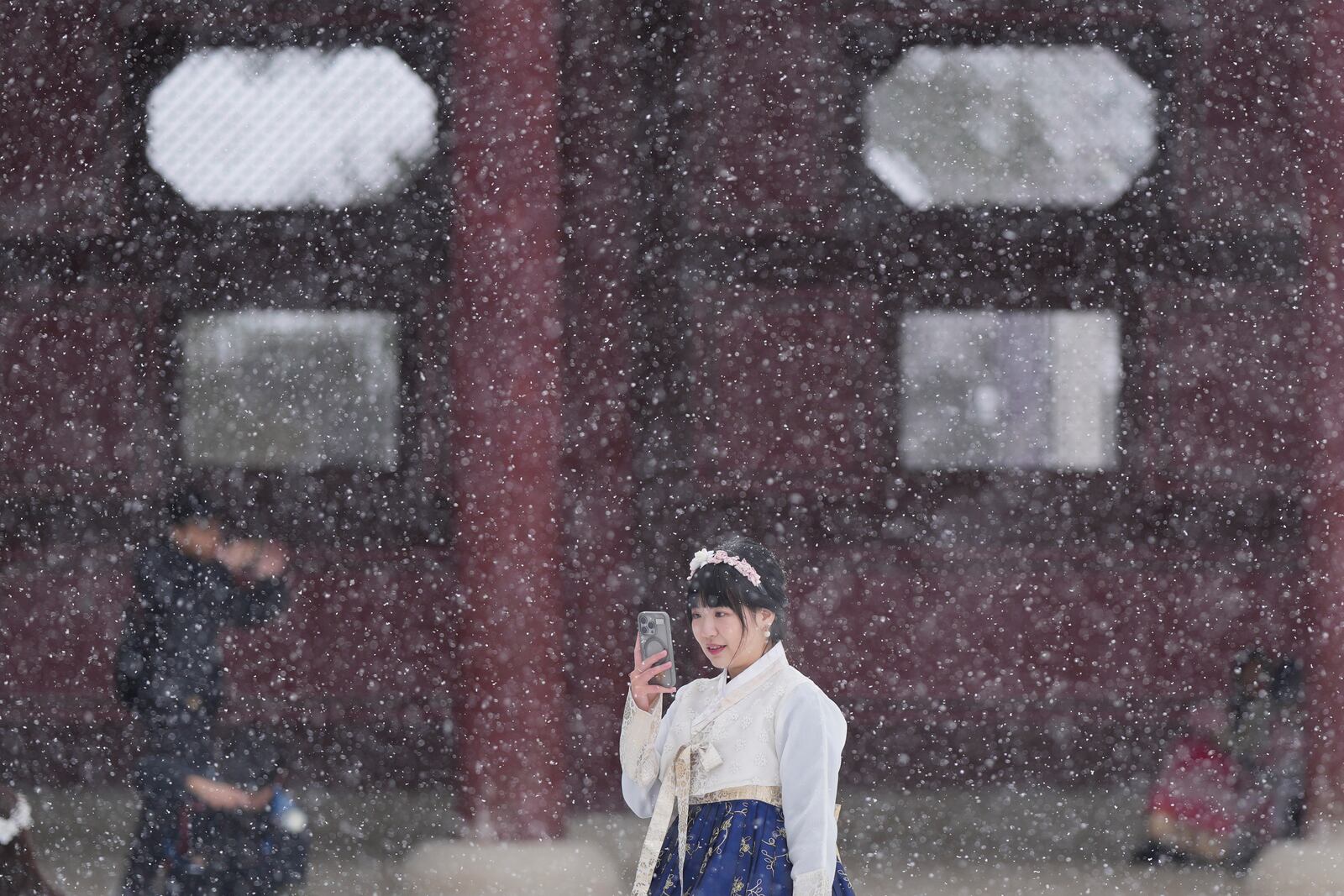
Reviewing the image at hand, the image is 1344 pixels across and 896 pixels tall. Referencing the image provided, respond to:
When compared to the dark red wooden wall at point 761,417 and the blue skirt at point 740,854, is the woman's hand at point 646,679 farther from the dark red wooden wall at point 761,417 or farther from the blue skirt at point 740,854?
the dark red wooden wall at point 761,417

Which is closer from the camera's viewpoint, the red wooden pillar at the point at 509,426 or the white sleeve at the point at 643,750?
the white sleeve at the point at 643,750

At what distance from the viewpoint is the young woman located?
2414 mm

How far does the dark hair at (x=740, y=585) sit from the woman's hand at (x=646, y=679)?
112mm

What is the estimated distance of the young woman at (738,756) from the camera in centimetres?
241

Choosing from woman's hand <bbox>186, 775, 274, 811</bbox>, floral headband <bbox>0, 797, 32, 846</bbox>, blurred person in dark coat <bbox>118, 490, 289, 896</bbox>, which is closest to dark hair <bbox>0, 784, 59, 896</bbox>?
floral headband <bbox>0, 797, 32, 846</bbox>

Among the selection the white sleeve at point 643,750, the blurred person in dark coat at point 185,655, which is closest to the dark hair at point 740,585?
the white sleeve at point 643,750

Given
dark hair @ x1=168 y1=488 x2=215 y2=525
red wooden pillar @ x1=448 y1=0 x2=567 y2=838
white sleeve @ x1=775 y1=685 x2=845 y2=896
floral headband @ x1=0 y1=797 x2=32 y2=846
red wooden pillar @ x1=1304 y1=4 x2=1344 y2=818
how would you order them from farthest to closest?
A: red wooden pillar @ x1=1304 y1=4 x2=1344 y2=818 < red wooden pillar @ x1=448 y1=0 x2=567 y2=838 < dark hair @ x1=168 y1=488 x2=215 y2=525 < floral headband @ x1=0 y1=797 x2=32 y2=846 < white sleeve @ x1=775 y1=685 x2=845 y2=896

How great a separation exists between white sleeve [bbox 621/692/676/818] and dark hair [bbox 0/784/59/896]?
7.22 ft

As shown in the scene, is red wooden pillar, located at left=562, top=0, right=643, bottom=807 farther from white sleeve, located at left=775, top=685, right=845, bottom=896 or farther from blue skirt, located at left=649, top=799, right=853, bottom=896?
white sleeve, located at left=775, top=685, right=845, bottom=896

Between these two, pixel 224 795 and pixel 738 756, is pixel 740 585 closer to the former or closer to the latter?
pixel 738 756

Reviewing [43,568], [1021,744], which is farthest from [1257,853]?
[43,568]

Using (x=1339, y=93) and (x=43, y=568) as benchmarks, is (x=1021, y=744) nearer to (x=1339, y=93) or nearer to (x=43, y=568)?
(x=1339, y=93)

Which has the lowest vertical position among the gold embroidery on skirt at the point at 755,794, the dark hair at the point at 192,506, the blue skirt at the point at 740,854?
the blue skirt at the point at 740,854

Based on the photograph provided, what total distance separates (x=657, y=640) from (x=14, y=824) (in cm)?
238
